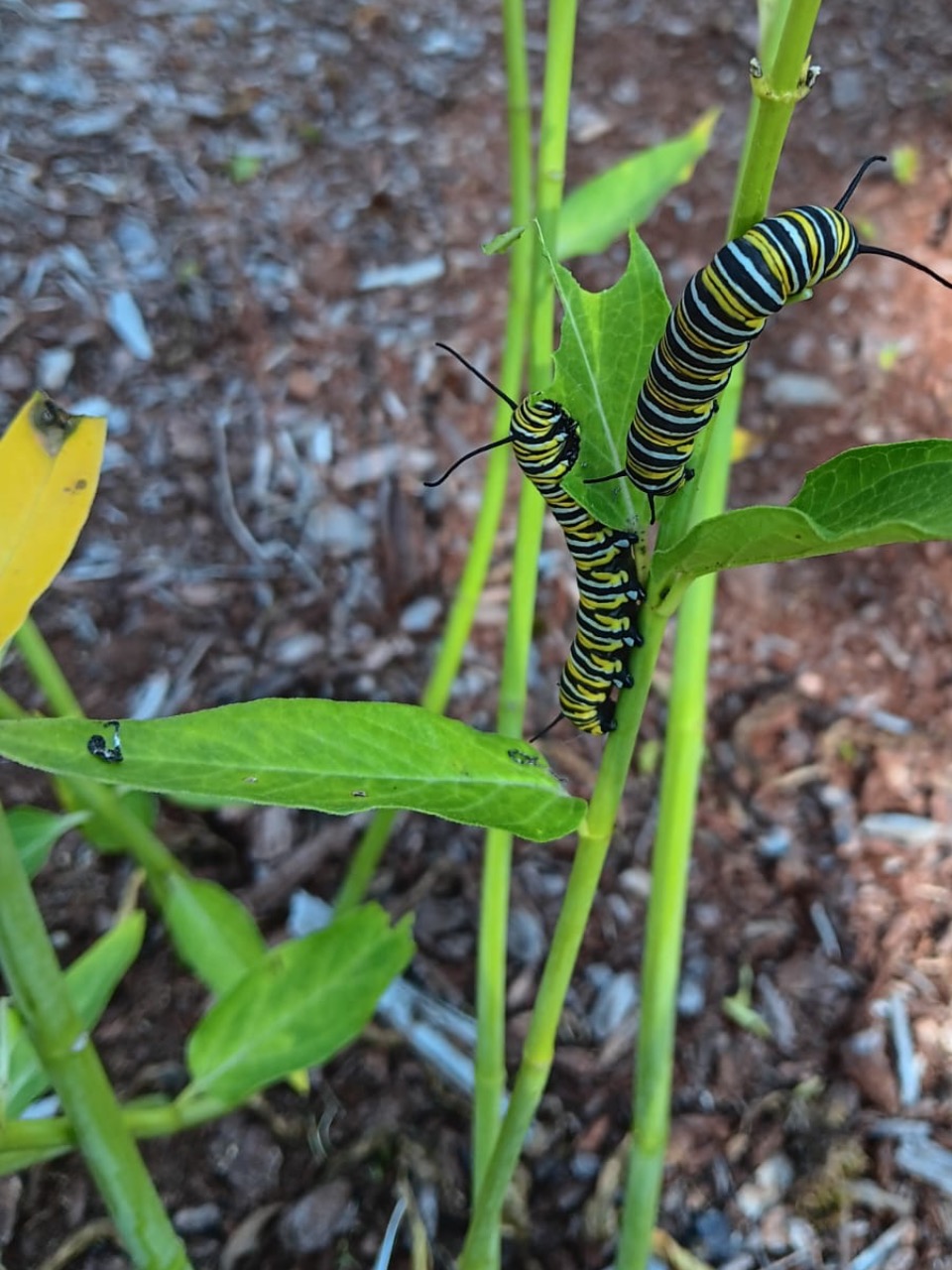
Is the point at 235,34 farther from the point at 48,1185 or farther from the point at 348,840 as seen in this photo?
the point at 48,1185

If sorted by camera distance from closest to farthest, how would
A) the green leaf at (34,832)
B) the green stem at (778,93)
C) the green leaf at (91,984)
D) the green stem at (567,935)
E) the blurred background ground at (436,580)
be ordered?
1. the green stem at (778,93)
2. the green stem at (567,935)
3. the green leaf at (91,984)
4. the green leaf at (34,832)
5. the blurred background ground at (436,580)

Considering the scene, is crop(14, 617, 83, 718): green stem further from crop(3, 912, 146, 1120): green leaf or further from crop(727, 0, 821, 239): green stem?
crop(727, 0, 821, 239): green stem

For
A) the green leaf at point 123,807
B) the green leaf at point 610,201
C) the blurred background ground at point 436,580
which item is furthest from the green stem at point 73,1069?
the green leaf at point 610,201

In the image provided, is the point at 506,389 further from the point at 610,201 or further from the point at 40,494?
the point at 40,494

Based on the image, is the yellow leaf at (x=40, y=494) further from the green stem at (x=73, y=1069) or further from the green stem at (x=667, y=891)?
the green stem at (x=667, y=891)

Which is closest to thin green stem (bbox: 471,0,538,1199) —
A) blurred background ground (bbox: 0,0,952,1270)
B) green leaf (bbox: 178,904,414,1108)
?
green leaf (bbox: 178,904,414,1108)

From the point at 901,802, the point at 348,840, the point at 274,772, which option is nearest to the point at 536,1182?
the point at 348,840
